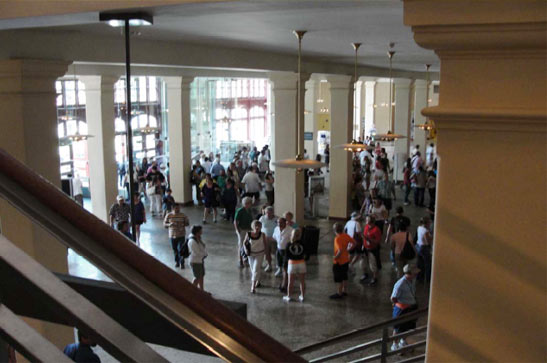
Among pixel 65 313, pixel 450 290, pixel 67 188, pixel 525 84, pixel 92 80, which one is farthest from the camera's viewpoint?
pixel 67 188

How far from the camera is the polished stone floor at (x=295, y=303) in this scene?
25.4ft

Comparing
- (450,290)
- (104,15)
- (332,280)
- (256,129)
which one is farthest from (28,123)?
(256,129)

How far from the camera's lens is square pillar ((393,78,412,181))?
69.8 ft

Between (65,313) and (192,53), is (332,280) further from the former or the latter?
(65,313)

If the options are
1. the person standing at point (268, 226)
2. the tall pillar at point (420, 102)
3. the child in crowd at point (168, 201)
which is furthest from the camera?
the tall pillar at point (420, 102)

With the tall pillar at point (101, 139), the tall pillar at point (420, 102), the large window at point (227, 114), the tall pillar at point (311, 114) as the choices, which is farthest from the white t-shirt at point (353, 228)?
the tall pillar at point (311, 114)

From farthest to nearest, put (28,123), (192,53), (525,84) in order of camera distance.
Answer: (192,53) → (28,123) → (525,84)

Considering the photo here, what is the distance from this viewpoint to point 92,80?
1262 cm

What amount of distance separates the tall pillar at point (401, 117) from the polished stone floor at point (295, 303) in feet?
31.1

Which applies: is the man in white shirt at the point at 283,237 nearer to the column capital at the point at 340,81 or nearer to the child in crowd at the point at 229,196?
the child in crowd at the point at 229,196

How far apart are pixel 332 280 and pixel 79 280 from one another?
718 centimetres

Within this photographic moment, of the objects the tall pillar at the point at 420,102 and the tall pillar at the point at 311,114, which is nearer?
the tall pillar at the point at 420,102

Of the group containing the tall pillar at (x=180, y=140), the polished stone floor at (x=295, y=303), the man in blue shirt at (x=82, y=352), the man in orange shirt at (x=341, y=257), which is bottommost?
the polished stone floor at (x=295, y=303)

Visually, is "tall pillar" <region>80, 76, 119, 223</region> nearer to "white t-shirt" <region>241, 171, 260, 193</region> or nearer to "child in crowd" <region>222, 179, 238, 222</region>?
"child in crowd" <region>222, 179, 238, 222</region>
